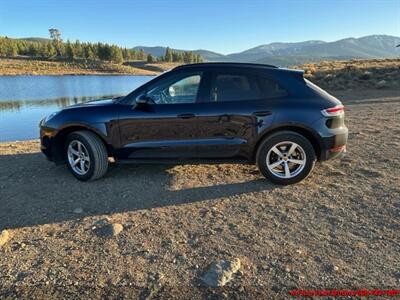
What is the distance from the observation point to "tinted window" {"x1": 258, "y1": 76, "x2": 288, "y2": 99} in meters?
4.90

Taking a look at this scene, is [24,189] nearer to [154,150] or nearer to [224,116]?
[154,150]

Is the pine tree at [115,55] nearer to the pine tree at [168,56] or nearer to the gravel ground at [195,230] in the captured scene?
the pine tree at [168,56]

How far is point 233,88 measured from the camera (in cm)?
496

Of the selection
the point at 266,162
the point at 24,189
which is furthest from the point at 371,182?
the point at 24,189

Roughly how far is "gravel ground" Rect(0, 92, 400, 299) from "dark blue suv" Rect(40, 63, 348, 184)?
42 cm

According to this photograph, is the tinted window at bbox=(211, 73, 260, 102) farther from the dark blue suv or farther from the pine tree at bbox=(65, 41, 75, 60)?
the pine tree at bbox=(65, 41, 75, 60)

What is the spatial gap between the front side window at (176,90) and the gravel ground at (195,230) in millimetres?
1200

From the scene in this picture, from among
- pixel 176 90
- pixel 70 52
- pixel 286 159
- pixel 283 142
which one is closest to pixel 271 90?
pixel 283 142

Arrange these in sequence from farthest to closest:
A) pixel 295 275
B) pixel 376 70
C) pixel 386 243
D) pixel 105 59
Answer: pixel 105 59 < pixel 376 70 < pixel 386 243 < pixel 295 275

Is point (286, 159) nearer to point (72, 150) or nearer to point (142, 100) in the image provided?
point (142, 100)

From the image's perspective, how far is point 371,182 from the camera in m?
5.08

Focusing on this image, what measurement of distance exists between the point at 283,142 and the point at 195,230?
1869mm

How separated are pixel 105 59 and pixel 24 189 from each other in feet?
437

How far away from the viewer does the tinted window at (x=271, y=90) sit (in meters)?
4.90
